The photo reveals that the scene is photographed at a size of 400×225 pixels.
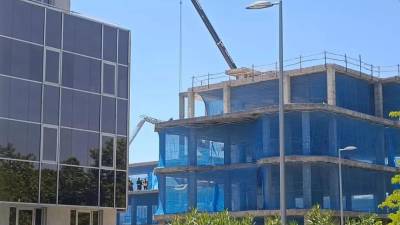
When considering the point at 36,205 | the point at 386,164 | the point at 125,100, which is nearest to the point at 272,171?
the point at 386,164

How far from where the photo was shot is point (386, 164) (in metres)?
73.0

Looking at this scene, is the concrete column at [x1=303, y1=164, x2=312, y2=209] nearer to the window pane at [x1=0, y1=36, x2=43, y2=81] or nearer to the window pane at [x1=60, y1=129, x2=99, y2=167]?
the window pane at [x1=60, y1=129, x2=99, y2=167]

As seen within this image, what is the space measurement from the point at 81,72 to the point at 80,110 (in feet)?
5.68

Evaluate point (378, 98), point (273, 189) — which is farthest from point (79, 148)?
point (378, 98)

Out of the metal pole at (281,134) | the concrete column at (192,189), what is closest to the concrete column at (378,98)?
the concrete column at (192,189)

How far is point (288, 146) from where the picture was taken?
2552 inches

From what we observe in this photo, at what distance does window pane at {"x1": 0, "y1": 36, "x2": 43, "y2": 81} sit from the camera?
30.9 m

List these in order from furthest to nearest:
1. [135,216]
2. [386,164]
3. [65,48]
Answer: [135,216] → [386,164] → [65,48]

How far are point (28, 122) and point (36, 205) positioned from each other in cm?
348

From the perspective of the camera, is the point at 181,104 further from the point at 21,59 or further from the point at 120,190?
the point at 21,59

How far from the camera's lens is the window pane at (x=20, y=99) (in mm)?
30656

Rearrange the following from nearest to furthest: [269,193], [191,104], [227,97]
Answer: [269,193] < [227,97] < [191,104]

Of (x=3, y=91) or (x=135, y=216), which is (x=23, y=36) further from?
(x=135, y=216)

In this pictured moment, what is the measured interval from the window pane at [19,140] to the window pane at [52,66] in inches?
89.6
